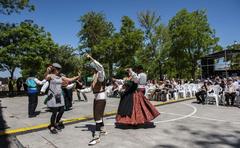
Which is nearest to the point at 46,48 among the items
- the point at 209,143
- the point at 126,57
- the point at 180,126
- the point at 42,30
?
the point at 42,30

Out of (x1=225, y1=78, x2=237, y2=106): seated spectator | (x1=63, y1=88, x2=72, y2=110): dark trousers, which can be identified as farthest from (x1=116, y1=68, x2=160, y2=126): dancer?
(x1=225, y1=78, x2=237, y2=106): seated spectator

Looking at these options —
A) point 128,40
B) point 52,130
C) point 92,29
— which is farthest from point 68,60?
point 52,130

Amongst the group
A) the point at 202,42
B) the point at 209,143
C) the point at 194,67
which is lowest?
the point at 209,143

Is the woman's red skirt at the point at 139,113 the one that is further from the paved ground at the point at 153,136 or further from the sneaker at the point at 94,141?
the sneaker at the point at 94,141

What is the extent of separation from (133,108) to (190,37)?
23.8 meters

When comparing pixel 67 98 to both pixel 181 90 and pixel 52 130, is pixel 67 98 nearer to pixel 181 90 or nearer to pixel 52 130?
pixel 52 130

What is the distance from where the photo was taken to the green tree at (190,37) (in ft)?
93.7

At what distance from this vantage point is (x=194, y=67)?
3025cm

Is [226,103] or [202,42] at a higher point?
[202,42]

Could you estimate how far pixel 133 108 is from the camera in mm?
6617

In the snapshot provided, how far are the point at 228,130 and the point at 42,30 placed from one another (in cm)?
2230

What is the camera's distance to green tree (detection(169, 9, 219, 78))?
93.7 ft

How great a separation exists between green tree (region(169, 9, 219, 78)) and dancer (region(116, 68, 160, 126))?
23386 millimetres

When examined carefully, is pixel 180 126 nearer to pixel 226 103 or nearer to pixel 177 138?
pixel 177 138
